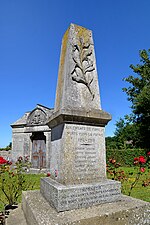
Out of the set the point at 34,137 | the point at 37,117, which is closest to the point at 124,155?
the point at 34,137

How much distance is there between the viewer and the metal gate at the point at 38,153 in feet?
39.4

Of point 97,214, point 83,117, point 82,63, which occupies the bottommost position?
point 97,214

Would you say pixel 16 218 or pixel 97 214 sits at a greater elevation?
pixel 97 214

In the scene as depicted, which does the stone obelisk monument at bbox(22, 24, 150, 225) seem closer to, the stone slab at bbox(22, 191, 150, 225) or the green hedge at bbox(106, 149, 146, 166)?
the stone slab at bbox(22, 191, 150, 225)

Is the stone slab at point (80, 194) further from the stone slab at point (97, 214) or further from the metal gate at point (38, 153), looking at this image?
the metal gate at point (38, 153)

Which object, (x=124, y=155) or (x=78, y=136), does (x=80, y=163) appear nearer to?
(x=78, y=136)

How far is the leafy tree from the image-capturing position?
20.1 metres

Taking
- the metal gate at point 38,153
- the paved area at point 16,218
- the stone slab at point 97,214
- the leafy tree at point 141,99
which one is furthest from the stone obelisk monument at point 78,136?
the leafy tree at point 141,99

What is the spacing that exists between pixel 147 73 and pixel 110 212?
2296 centimetres

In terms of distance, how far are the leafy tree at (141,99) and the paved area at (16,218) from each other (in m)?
18.4

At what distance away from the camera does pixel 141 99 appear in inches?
788

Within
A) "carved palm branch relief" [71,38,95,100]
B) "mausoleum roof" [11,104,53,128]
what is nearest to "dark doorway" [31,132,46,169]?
"mausoleum roof" [11,104,53,128]

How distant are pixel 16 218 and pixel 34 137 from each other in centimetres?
960

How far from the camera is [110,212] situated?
256 cm
